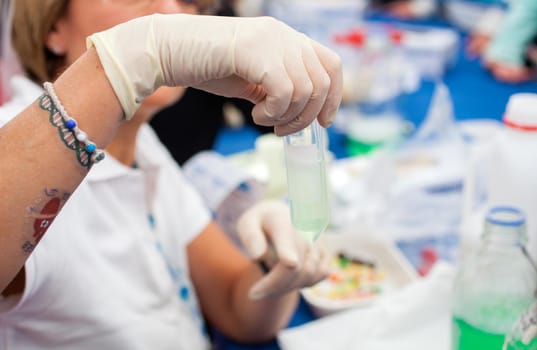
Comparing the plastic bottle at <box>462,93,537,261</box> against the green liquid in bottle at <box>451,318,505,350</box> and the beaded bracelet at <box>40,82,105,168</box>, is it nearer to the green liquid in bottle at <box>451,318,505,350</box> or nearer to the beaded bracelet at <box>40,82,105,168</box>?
the green liquid in bottle at <box>451,318,505,350</box>

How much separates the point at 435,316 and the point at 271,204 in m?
0.32

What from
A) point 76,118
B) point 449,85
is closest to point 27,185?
point 76,118

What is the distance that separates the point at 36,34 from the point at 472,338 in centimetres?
78

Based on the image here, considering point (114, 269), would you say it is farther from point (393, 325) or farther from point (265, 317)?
point (393, 325)

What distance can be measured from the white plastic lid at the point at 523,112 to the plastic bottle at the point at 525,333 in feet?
1.17

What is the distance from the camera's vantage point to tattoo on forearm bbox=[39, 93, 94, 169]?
48 centimetres

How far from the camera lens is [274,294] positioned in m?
0.84

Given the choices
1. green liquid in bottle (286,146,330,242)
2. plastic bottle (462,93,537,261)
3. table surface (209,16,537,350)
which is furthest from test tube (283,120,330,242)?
table surface (209,16,537,350)

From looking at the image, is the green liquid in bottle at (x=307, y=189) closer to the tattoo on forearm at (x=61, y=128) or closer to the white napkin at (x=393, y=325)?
the tattoo on forearm at (x=61, y=128)

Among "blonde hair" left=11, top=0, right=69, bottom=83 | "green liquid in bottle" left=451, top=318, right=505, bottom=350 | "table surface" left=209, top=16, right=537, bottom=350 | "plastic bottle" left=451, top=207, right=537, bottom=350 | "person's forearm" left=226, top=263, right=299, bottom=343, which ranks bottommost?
"table surface" left=209, top=16, right=537, bottom=350

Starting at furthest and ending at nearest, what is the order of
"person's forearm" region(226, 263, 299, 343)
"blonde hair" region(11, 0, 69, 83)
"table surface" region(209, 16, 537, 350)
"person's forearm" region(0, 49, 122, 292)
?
"table surface" region(209, 16, 537, 350), "person's forearm" region(226, 263, 299, 343), "blonde hair" region(11, 0, 69, 83), "person's forearm" region(0, 49, 122, 292)

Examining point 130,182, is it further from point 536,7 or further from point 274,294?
point 536,7

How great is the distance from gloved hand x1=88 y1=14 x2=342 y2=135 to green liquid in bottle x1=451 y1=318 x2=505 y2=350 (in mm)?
357

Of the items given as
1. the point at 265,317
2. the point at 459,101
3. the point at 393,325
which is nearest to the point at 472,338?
the point at 393,325
